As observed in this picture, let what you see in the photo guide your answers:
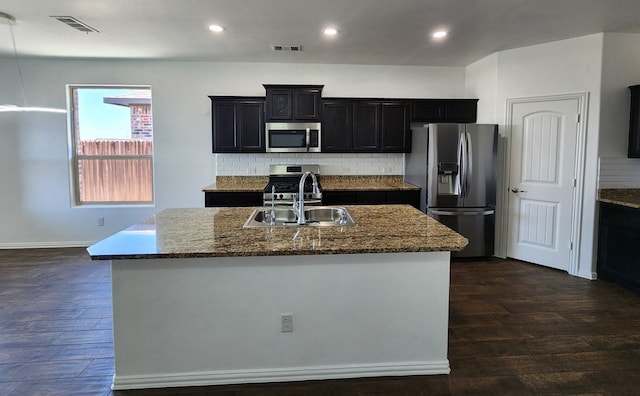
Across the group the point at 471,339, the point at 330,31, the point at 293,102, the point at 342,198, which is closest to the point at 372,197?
the point at 342,198

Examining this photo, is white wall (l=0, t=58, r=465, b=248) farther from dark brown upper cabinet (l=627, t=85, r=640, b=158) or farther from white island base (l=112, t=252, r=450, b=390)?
white island base (l=112, t=252, r=450, b=390)

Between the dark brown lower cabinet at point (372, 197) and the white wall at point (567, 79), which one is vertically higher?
the white wall at point (567, 79)

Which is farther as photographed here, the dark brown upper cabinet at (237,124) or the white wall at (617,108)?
the dark brown upper cabinet at (237,124)

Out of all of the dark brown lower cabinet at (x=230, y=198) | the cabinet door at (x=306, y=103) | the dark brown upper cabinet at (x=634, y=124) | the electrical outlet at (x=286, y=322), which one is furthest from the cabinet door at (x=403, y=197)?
the electrical outlet at (x=286, y=322)

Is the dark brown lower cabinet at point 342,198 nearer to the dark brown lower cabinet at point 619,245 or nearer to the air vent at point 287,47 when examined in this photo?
the air vent at point 287,47

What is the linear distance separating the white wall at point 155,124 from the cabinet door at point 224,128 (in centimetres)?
39

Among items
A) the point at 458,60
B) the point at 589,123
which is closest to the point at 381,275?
the point at 589,123

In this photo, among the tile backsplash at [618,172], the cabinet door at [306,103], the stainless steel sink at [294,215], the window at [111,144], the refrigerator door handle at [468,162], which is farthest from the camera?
the window at [111,144]

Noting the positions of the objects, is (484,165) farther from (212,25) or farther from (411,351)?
(212,25)

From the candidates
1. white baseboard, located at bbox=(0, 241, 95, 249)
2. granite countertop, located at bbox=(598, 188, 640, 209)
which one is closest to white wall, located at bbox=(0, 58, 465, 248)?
white baseboard, located at bbox=(0, 241, 95, 249)

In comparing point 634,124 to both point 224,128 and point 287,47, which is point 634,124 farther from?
point 224,128

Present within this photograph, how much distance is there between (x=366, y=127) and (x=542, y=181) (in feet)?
7.33

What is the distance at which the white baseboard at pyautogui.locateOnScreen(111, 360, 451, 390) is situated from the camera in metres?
2.17

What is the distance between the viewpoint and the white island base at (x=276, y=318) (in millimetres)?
2137
